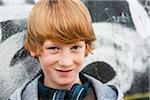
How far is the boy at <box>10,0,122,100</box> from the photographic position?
5.85 feet

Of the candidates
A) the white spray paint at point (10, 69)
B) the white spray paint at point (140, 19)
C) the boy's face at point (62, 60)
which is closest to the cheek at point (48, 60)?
the boy's face at point (62, 60)

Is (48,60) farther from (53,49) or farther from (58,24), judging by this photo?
(58,24)

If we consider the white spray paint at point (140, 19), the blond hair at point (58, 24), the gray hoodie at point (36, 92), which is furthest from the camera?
the white spray paint at point (140, 19)

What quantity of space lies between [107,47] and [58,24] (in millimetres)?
784

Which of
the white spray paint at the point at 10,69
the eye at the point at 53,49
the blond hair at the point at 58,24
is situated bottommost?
the white spray paint at the point at 10,69

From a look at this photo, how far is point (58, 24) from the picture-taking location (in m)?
1.78

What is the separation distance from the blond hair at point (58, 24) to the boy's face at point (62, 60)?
0.03 m

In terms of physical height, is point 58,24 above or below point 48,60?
above

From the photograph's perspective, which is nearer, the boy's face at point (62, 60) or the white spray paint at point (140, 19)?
the boy's face at point (62, 60)

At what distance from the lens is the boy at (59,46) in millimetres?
1784

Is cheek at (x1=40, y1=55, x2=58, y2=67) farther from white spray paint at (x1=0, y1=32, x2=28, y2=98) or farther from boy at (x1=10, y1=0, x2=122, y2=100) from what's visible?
white spray paint at (x1=0, y1=32, x2=28, y2=98)

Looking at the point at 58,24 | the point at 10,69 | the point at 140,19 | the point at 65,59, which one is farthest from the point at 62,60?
the point at 140,19

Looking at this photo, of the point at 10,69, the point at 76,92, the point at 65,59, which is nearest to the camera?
the point at 65,59

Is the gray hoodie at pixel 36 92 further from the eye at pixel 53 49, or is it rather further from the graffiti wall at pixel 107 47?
the graffiti wall at pixel 107 47
